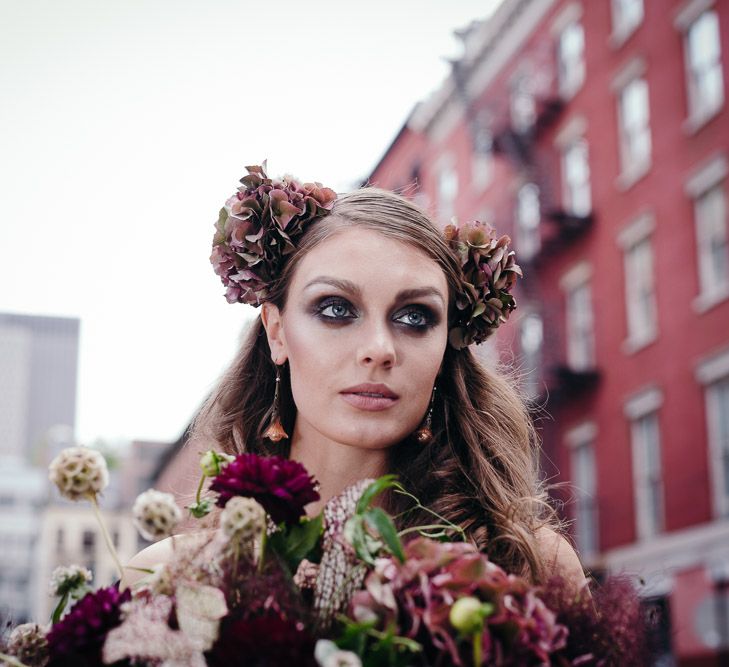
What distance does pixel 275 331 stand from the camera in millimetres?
3082

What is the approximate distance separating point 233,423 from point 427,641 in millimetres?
1773

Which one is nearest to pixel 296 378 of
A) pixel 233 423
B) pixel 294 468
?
pixel 233 423

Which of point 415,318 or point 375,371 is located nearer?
point 375,371

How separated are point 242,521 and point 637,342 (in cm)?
1743

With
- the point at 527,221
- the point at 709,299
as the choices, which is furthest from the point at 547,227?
the point at 709,299

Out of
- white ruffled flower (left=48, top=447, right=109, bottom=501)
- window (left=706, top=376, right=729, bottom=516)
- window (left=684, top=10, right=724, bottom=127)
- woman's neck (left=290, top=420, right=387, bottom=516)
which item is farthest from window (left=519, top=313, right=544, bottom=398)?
white ruffled flower (left=48, top=447, right=109, bottom=501)

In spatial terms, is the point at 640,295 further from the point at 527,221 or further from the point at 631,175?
the point at 527,221

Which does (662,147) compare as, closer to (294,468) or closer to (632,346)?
(632,346)

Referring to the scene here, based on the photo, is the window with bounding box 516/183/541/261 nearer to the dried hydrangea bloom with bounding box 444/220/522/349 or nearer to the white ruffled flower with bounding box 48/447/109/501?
the dried hydrangea bloom with bounding box 444/220/522/349

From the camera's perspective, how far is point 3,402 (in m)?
185

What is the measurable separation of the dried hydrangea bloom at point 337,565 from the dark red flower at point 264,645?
6.2 inches

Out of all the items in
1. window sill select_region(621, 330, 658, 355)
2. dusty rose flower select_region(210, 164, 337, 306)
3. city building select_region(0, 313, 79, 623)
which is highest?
city building select_region(0, 313, 79, 623)

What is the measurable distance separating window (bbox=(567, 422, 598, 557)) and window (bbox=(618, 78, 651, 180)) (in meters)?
4.21

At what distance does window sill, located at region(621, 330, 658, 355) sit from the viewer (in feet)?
59.5
